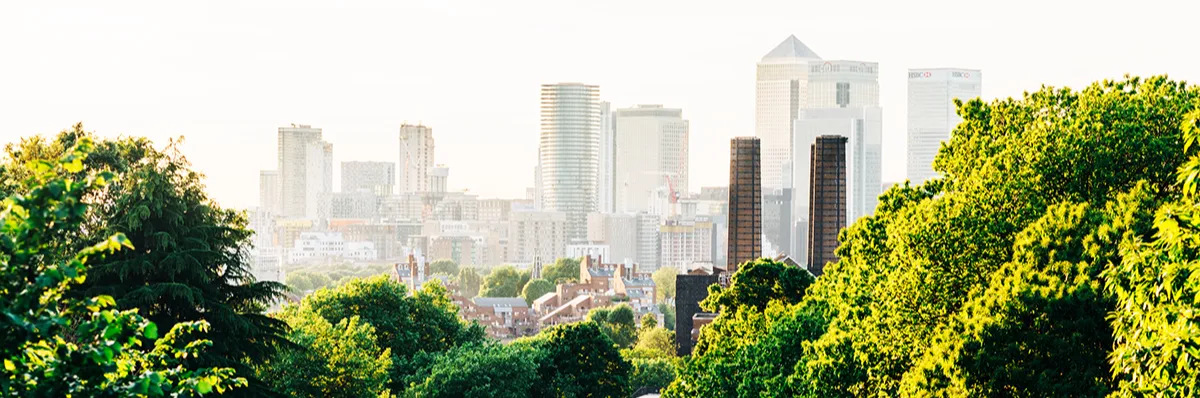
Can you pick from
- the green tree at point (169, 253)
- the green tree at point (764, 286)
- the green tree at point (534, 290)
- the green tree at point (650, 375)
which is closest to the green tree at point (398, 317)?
the green tree at point (764, 286)

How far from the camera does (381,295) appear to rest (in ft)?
154

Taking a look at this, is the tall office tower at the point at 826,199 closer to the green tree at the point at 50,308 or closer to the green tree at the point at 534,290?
the green tree at the point at 50,308

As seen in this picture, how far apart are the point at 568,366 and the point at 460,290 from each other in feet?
475

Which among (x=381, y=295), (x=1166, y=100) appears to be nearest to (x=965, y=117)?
(x=1166, y=100)

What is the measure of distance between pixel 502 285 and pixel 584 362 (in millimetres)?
124308

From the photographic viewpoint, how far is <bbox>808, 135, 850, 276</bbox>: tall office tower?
66938mm

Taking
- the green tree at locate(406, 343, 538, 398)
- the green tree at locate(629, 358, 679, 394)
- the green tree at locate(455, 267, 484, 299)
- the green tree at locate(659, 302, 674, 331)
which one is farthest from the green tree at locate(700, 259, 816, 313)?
the green tree at locate(455, 267, 484, 299)

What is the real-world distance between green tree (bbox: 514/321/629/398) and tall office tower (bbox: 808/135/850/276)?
17.1m

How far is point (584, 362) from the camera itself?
49.5 meters

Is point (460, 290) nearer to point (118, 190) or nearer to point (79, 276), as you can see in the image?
point (118, 190)

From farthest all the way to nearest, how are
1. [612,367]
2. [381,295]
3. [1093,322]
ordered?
[612,367], [381,295], [1093,322]

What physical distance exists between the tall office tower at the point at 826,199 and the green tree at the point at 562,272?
109765 mm

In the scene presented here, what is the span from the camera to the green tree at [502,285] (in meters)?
171

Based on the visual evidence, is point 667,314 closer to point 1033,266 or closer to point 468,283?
point 468,283
